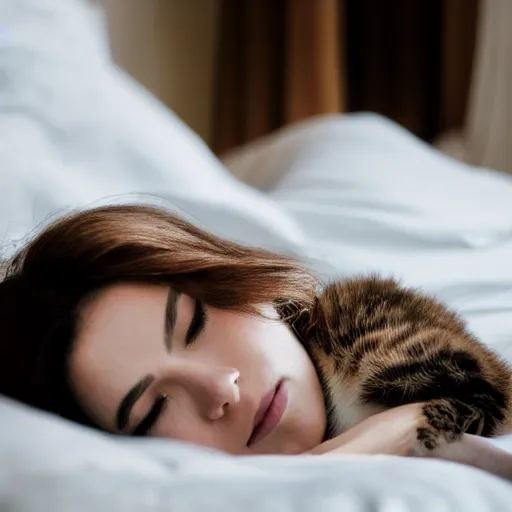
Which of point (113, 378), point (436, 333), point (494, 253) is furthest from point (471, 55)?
point (113, 378)

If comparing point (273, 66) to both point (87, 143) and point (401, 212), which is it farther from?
point (87, 143)

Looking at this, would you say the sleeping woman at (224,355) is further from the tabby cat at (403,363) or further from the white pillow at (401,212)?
the white pillow at (401,212)

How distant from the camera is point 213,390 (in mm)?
706

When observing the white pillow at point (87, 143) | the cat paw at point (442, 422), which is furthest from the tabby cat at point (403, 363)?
the white pillow at point (87, 143)

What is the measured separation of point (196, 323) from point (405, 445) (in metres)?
0.23

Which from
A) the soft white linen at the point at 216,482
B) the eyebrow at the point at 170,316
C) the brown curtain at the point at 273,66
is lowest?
the brown curtain at the point at 273,66

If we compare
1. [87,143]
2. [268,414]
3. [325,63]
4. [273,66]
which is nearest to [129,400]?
[268,414]

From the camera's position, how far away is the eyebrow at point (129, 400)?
0.71 m

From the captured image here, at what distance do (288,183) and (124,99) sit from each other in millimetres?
412

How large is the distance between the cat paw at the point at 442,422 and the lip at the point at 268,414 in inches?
5.2

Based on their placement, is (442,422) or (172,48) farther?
(172,48)

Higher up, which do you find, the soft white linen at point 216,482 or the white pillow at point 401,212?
the soft white linen at point 216,482

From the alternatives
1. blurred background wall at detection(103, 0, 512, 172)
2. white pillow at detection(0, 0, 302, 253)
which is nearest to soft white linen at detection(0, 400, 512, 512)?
white pillow at detection(0, 0, 302, 253)

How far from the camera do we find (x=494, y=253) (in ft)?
4.26
